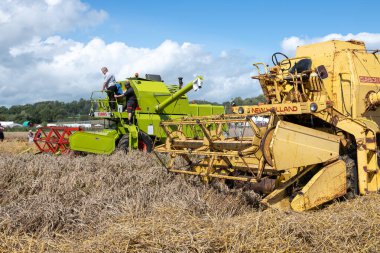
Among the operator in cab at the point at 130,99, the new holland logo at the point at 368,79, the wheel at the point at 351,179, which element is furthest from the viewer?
the operator in cab at the point at 130,99

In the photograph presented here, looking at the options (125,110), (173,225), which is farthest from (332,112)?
(125,110)

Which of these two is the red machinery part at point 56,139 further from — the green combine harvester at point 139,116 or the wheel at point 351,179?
the wheel at point 351,179

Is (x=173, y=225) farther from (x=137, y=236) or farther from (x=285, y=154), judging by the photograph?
(x=285, y=154)

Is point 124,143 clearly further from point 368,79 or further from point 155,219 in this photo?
point 155,219

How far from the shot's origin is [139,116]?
34.7 ft

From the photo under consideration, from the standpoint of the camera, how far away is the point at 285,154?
478 cm

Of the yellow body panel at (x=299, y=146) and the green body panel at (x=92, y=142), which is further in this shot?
the green body panel at (x=92, y=142)

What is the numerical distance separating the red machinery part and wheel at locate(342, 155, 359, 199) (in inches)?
261

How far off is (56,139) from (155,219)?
6.79m

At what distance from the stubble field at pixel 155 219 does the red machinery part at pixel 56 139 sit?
11.7 feet

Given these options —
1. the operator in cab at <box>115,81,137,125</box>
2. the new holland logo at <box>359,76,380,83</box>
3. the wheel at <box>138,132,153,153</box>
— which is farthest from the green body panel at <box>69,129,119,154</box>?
the new holland logo at <box>359,76,380,83</box>

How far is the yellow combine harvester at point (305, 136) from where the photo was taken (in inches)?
194

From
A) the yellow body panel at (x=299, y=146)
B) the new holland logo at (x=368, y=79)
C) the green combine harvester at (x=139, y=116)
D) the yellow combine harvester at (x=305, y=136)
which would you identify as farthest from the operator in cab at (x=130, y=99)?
the yellow body panel at (x=299, y=146)

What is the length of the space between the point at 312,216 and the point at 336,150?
1224 millimetres
